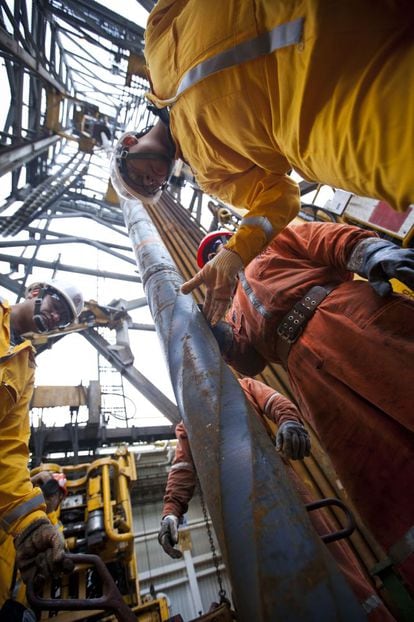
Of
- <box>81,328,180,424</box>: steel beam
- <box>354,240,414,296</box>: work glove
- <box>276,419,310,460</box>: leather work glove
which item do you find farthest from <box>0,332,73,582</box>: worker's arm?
<box>81,328,180,424</box>: steel beam

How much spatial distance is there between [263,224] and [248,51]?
631mm

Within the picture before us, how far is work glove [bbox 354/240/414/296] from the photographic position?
1137mm

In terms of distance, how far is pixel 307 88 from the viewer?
67 cm

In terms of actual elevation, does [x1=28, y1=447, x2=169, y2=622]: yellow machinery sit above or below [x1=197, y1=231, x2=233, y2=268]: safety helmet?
below

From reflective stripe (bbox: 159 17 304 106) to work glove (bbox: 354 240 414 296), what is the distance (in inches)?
32.4

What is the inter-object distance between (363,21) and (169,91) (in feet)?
2.16

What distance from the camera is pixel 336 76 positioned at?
2.09 feet

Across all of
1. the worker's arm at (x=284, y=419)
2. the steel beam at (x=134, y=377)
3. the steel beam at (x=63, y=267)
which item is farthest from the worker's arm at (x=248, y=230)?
the steel beam at (x=63, y=267)

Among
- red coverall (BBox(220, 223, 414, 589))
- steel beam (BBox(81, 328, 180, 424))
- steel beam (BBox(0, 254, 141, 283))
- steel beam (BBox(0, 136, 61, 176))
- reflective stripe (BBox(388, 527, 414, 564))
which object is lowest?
reflective stripe (BBox(388, 527, 414, 564))

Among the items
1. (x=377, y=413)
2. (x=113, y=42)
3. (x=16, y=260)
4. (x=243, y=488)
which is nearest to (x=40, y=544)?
(x=243, y=488)

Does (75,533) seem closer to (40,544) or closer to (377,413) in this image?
(40,544)

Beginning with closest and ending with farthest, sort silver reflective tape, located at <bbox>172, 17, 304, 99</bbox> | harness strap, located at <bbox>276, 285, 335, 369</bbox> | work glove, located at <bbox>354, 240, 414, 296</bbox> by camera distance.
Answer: silver reflective tape, located at <bbox>172, 17, 304, 99</bbox>, work glove, located at <bbox>354, 240, 414, 296</bbox>, harness strap, located at <bbox>276, 285, 335, 369</bbox>

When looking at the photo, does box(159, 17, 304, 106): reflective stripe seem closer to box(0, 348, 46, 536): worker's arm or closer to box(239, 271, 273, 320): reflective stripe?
box(239, 271, 273, 320): reflective stripe

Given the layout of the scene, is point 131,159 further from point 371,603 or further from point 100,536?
point 100,536
